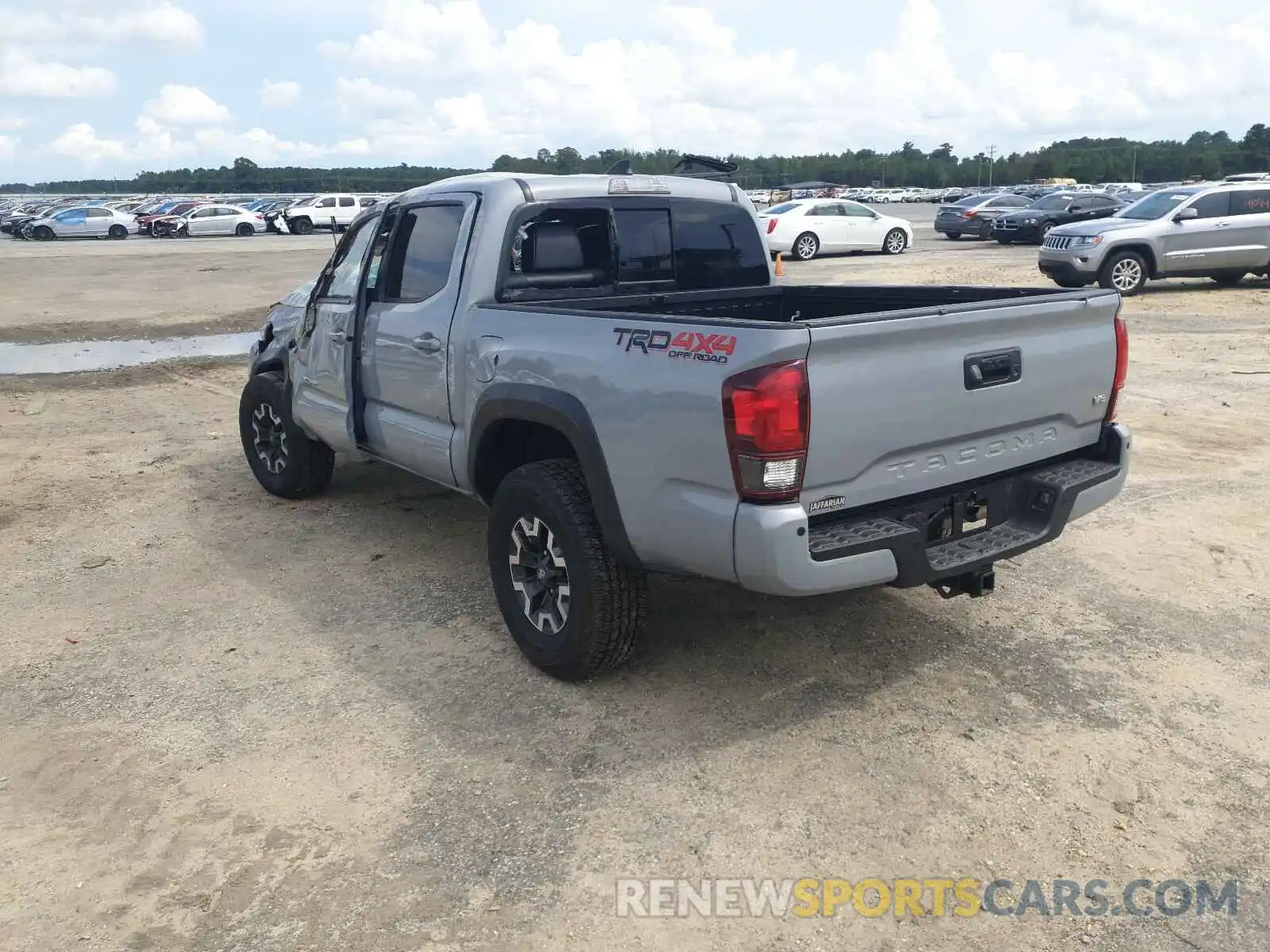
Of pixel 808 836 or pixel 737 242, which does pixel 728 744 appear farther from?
pixel 737 242

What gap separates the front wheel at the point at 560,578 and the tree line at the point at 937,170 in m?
75.5

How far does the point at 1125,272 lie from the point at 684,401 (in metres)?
15.0

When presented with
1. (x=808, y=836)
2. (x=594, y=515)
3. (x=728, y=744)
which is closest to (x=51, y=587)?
(x=594, y=515)

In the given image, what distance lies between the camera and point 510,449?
15.1 ft

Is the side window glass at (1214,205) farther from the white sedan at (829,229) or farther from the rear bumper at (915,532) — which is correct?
the rear bumper at (915,532)

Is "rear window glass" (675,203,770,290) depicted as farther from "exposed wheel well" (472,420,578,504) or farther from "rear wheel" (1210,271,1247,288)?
"rear wheel" (1210,271,1247,288)

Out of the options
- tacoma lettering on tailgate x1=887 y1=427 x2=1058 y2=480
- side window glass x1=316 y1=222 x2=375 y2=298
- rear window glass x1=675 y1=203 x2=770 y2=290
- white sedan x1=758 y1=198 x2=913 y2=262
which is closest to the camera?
tacoma lettering on tailgate x1=887 y1=427 x2=1058 y2=480

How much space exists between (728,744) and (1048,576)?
2.31 meters

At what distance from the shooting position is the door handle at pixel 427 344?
483 centimetres

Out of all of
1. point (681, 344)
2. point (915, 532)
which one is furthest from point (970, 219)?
point (681, 344)

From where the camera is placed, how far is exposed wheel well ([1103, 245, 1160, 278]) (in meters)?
15.8

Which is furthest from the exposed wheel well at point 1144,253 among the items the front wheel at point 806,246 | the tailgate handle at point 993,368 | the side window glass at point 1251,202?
the tailgate handle at point 993,368

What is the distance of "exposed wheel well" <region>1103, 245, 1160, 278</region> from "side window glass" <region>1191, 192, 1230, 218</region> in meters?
1.12

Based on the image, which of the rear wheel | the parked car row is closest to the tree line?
the parked car row
